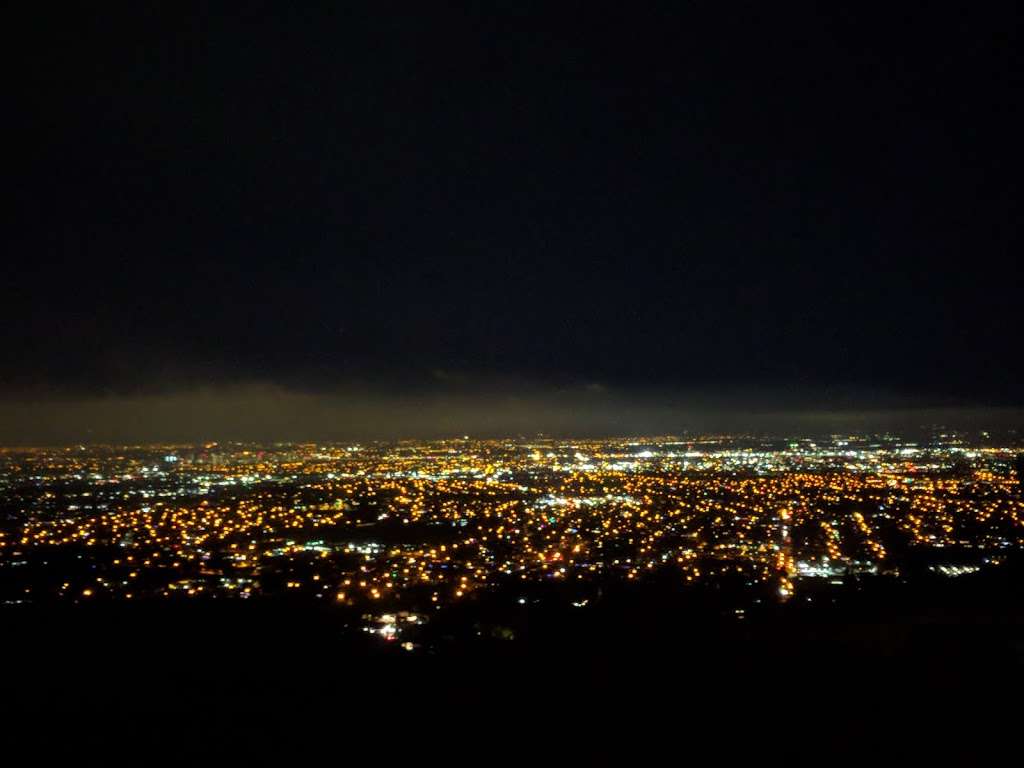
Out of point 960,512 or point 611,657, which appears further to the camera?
point 960,512

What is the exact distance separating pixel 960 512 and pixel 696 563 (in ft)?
58.1

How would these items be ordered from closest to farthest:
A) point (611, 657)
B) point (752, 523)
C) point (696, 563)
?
1. point (611, 657)
2. point (696, 563)
3. point (752, 523)

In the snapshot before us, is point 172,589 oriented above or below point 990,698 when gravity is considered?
below

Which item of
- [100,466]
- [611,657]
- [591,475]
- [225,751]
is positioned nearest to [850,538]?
[611,657]

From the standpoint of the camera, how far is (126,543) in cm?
2675

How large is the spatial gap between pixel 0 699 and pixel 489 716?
5617 millimetres

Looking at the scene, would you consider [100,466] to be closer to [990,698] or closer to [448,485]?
[448,485]

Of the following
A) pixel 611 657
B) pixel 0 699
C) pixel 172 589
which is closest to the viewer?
pixel 0 699

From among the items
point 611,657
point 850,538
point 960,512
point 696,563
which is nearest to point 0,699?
point 611,657

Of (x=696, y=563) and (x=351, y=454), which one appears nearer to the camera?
(x=696, y=563)

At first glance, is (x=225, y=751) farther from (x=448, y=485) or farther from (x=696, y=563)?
(x=448, y=485)

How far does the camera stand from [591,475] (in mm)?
56312

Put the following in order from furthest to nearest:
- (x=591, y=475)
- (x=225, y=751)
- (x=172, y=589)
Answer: (x=591, y=475) → (x=172, y=589) → (x=225, y=751)

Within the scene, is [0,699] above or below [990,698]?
below
